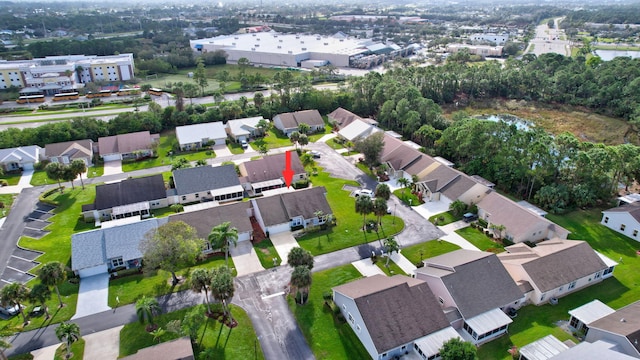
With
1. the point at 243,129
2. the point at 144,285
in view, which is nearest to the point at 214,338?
the point at 144,285

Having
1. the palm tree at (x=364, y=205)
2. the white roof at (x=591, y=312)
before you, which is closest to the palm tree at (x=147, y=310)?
the palm tree at (x=364, y=205)

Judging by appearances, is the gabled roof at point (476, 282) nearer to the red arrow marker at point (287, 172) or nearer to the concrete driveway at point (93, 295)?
the red arrow marker at point (287, 172)

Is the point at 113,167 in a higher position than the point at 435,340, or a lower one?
lower

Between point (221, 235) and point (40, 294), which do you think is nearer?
point (40, 294)

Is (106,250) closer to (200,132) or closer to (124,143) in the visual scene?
(124,143)

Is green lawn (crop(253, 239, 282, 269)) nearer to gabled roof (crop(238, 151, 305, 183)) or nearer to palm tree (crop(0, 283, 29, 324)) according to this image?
gabled roof (crop(238, 151, 305, 183))

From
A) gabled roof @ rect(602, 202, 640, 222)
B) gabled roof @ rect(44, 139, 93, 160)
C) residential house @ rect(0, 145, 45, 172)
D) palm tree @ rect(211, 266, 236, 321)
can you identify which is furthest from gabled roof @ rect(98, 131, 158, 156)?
gabled roof @ rect(602, 202, 640, 222)
